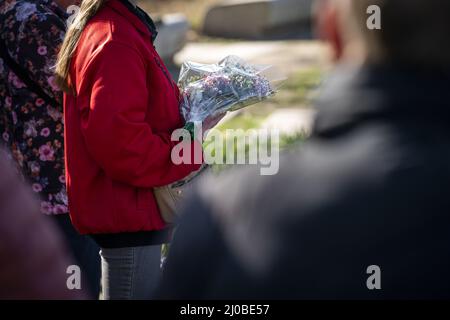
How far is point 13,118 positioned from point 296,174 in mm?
1841

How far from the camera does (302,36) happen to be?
10680 mm

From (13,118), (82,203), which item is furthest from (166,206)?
(13,118)

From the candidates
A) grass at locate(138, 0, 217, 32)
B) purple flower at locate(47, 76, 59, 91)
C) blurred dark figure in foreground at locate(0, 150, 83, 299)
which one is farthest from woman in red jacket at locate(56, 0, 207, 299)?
grass at locate(138, 0, 217, 32)

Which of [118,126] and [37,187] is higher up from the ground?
[118,126]

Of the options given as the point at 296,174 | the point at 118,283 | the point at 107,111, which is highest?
the point at 107,111

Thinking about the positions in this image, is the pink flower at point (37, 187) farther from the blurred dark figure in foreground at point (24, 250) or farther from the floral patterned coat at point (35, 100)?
the blurred dark figure in foreground at point (24, 250)

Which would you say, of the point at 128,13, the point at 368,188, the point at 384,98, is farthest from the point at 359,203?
the point at 128,13

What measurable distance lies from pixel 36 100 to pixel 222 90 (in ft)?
2.17

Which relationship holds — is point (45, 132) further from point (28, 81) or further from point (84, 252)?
point (84, 252)

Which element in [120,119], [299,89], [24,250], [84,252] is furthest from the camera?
[299,89]

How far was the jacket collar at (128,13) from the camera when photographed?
2617 mm

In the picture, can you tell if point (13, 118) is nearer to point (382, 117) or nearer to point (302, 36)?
point (382, 117)

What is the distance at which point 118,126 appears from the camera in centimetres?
248

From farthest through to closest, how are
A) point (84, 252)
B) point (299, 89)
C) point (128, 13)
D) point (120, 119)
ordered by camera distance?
point (299, 89) → point (84, 252) → point (128, 13) → point (120, 119)
